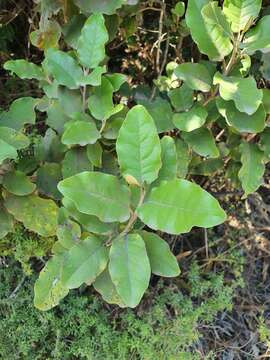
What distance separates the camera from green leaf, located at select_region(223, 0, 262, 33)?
1.00m

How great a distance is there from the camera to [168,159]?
102cm

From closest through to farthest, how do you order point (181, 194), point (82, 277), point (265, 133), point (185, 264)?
point (181, 194)
point (82, 277)
point (265, 133)
point (185, 264)

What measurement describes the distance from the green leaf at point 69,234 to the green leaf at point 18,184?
0.41ft

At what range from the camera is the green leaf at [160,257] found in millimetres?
1062

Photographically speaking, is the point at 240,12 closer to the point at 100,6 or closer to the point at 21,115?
the point at 100,6

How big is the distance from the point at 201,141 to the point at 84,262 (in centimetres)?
42

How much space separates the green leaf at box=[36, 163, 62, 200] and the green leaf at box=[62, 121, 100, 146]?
0.57ft

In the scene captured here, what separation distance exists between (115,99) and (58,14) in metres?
0.49

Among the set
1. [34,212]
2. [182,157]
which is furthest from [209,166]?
[34,212]

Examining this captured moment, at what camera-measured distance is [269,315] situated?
1892 millimetres

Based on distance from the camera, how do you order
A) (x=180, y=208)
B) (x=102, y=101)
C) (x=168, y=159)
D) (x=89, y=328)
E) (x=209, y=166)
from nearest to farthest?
Answer: (x=180, y=208), (x=168, y=159), (x=102, y=101), (x=209, y=166), (x=89, y=328)

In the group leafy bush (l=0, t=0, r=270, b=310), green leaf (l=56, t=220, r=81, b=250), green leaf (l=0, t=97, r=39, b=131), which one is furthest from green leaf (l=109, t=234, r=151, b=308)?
green leaf (l=0, t=97, r=39, b=131)

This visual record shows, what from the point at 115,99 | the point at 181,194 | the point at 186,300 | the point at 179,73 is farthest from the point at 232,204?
the point at 181,194

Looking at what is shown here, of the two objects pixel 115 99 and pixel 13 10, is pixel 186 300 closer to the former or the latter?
pixel 115 99
